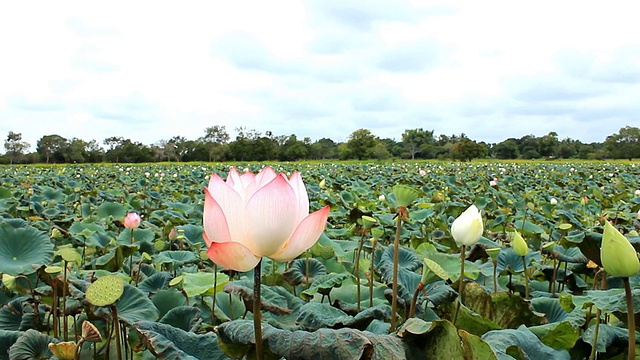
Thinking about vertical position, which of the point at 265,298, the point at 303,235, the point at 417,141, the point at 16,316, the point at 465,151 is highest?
the point at 417,141

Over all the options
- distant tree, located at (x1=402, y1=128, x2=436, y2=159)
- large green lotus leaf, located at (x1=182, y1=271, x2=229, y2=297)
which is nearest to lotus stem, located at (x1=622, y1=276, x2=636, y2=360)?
large green lotus leaf, located at (x1=182, y1=271, x2=229, y2=297)

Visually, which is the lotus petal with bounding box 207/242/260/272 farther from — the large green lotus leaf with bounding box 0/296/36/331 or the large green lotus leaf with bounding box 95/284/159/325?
the large green lotus leaf with bounding box 0/296/36/331

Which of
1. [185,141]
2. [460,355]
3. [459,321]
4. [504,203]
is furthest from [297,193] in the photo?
[185,141]

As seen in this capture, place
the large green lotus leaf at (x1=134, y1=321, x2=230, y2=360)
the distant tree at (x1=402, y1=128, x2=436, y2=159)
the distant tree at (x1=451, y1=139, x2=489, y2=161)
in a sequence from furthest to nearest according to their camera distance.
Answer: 1. the distant tree at (x1=402, y1=128, x2=436, y2=159)
2. the distant tree at (x1=451, y1=139, x2=489, y2=161)
3. the large green lotus leaf at (x1=134, y1=321, x2=230, y2=360)

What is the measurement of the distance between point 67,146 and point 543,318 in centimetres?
4386

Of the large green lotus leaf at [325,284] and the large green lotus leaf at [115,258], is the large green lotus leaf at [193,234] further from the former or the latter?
the large green lotus leaf at [325,284]

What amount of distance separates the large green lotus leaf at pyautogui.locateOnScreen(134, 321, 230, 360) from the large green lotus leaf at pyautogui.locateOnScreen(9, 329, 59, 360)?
1.11ft

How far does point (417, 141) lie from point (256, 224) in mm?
60302

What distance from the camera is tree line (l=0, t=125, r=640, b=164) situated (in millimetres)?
38688

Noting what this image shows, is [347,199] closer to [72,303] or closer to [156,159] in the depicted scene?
[72,303]

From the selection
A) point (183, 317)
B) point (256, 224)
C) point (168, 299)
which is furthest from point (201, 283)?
point (256, 224)

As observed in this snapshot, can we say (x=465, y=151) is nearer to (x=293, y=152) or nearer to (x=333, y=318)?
(x=293, y=152)

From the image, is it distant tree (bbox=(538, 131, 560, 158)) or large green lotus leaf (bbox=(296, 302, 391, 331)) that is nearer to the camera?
large green lotus leaf (bbox=(296, 302, 391, 331))

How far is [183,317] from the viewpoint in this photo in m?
1.05
